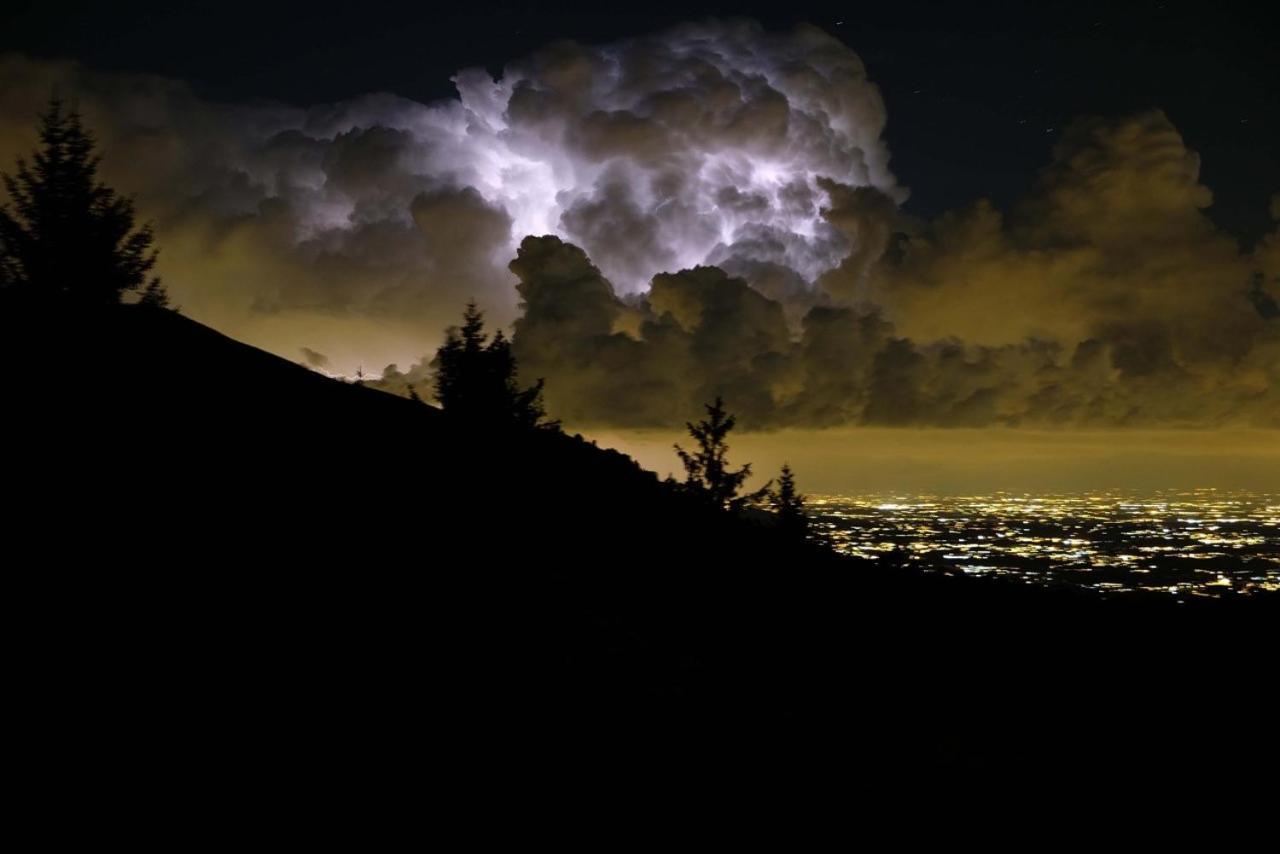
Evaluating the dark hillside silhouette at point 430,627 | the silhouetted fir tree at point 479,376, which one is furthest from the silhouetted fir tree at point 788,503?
the dark hillside silhouette at point 430,627

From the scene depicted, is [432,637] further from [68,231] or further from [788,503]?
[788,503]

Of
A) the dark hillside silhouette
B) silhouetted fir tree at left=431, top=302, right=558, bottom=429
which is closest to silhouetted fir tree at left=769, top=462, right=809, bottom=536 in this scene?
silhouetted fir tree at left=431, top=302, right=558, bottom=429

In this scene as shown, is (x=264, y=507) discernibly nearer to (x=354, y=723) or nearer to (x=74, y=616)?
(x=74, y=616)

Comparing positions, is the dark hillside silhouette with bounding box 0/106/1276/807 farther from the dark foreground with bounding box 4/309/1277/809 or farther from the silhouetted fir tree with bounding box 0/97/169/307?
the silhouetted fir tree with bounding box 0/97/169/307

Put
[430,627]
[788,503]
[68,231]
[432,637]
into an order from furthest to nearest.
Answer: [788,503] < [68,231] < [430,627] < [432,637]

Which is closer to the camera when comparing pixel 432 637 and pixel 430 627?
pixel 432 637

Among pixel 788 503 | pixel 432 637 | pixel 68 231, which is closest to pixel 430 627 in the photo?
pixel 432 637

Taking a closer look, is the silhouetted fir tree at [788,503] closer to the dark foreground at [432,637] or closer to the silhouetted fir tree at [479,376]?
the silhouetted fir tree at [479,376]

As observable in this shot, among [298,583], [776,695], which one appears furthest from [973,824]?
[298,583]
